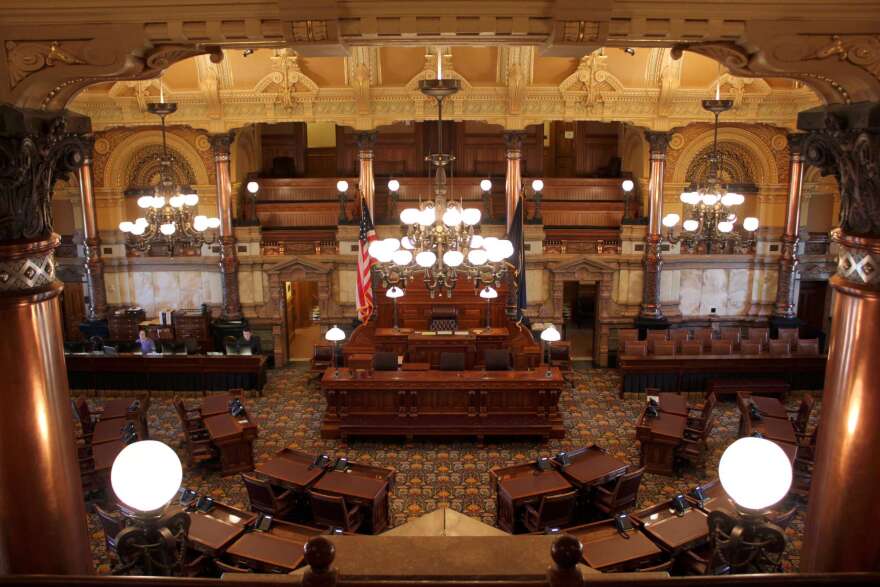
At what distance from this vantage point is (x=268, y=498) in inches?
340

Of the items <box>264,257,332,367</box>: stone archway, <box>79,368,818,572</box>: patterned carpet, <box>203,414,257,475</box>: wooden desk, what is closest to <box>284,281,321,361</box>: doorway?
<box>264,257,332,367</box>: stone archway

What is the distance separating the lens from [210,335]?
16.7 meters

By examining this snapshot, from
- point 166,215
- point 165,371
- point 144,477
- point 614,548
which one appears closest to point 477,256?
point 614,548

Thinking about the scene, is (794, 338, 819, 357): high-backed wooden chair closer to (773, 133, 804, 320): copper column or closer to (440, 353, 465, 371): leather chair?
(773, 133, 804, 320): copper column

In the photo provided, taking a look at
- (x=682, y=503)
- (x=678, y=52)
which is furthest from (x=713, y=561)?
(x=682, y=503)

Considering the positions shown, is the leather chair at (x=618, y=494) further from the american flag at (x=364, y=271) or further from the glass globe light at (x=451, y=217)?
the american flag at (x=364, y=271)

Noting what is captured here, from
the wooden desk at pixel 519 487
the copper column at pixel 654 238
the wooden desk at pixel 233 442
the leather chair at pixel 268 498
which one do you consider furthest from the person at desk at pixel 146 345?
the copper column at pixel 654 238

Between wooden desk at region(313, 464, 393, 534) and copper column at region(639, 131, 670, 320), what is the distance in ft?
31.5

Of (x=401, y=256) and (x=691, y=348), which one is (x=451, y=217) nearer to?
(x=401, y=256)

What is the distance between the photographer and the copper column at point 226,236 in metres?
16.1

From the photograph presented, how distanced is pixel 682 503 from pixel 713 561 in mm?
4900

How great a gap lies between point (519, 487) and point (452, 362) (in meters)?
4.28

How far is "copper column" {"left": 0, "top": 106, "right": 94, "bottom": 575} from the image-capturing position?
378 centimetres

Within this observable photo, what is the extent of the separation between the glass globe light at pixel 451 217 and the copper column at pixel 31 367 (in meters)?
5.25
